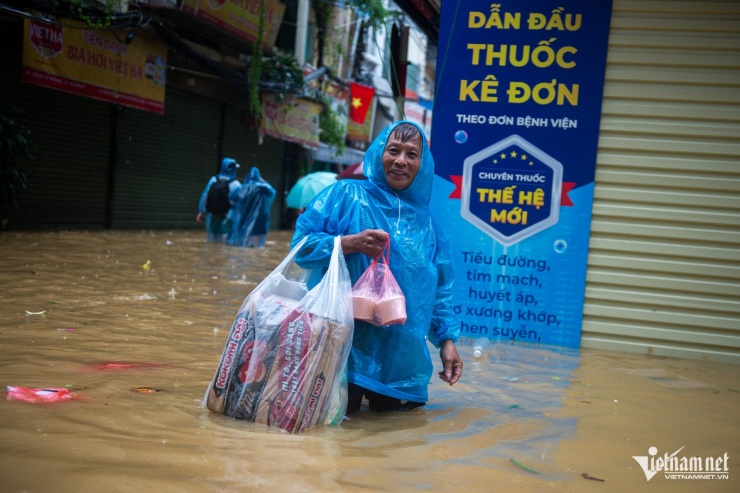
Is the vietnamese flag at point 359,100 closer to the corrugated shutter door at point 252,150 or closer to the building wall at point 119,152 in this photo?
the corrugated shutter door at point 252,150

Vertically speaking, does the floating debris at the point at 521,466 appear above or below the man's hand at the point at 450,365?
below

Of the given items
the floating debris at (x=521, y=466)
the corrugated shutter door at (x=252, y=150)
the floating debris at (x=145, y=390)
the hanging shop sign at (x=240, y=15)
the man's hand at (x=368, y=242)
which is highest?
the hanging shop sign at (x=240, y=15)

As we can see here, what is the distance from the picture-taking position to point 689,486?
296cm

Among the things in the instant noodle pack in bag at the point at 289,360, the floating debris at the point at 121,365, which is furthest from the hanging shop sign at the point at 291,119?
the instant noodle pack in bag at the point at 289,360

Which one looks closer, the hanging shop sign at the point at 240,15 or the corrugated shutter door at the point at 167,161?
the hanging shop sign at the point at 240,15

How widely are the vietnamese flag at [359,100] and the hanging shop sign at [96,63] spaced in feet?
28.3

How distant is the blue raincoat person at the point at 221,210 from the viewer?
14727 millimetres

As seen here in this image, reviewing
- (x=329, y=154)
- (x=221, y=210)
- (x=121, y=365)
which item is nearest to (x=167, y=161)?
(x=221, y=210)

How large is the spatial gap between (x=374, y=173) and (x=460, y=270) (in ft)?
10.0

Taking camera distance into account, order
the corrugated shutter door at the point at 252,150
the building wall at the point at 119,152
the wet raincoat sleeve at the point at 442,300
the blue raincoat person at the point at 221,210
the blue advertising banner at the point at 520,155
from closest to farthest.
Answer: the wet raincoat sleeve at the point at 442,300, the blue advertising banner at the point at 520,155, the building wall at the point at 119,152, the blue raincoat person at the point at 221,210, the corrugated shutter door at the point at 252,150

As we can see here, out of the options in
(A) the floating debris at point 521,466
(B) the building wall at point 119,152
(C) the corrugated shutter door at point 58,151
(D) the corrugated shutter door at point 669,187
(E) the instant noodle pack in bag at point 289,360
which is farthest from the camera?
(B) the building wall at point 119,152

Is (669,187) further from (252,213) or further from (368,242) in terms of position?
(252,213)

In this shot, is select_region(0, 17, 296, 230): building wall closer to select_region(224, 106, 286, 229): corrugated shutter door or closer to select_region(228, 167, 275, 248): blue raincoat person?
select_region(224, 106, 286, 229): corrugated shutter door

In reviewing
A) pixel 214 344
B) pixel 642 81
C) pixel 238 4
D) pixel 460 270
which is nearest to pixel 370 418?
pixel 214 344
